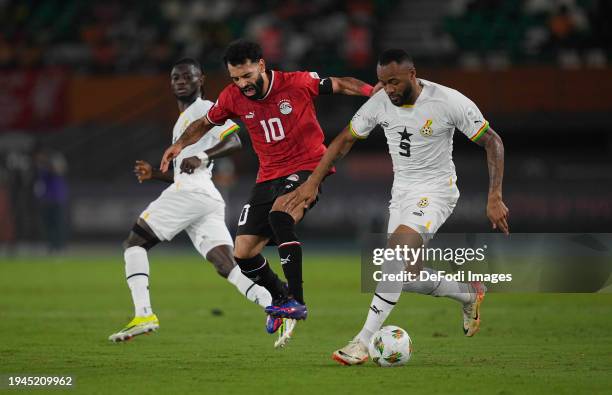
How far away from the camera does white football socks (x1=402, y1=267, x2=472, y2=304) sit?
353 inches

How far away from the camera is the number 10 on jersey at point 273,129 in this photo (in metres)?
9.05

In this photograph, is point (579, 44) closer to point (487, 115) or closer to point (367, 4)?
point (487, 115)

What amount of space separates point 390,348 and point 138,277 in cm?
297

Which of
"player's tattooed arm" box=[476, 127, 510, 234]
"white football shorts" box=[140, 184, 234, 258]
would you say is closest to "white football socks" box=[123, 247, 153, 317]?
"white football shorts" box=[140, 184, 234, 258]

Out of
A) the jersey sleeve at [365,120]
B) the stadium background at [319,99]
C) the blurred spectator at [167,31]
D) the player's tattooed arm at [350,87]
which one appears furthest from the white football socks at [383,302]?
the blurred spectator at [167,31]

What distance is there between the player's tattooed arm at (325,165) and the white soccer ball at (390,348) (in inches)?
48.2

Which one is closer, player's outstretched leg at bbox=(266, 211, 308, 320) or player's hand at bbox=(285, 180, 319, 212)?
player's hand at bbox=(285, 180, 319, 212)

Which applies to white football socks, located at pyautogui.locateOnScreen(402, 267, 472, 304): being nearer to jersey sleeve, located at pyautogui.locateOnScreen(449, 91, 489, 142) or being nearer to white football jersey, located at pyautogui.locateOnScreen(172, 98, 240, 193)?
jersey sleeve, located at pyautogui.locateOnScreen(449, 91, 489, 142)

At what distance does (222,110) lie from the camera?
9.24 metres

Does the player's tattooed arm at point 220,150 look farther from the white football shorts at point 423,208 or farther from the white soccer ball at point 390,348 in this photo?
the white soccer ball at point 390,348

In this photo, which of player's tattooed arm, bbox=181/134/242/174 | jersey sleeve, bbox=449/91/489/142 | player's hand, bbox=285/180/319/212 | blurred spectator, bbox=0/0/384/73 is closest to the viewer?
jersey sleeve, bbox=449/91/489/142

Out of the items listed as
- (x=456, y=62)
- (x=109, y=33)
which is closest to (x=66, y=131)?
(x=109, y=33)

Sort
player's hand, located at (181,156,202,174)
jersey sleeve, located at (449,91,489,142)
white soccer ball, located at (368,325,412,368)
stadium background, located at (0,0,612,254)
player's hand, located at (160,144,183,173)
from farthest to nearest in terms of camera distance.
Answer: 1. stadium background, located at (0,0,612,254)
2. player's hand, located at (181,156,202,174)
3. player's hand, located at (160,144,183,173)
4. jersey sleeve, located at (449,91,489,142)
5. white soccer ball, located at (368,325,412,368)

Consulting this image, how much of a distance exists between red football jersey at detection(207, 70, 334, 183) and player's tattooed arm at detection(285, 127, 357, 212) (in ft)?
1.96
